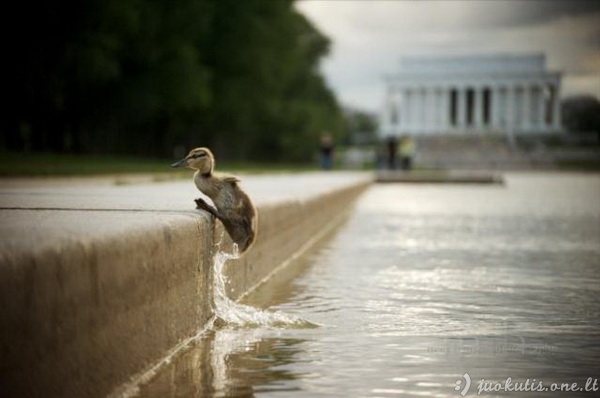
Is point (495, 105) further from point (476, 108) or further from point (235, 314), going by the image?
point (235, 314)

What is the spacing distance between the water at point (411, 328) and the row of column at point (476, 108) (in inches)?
4622

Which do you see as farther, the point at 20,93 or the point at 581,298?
the point at 20,93

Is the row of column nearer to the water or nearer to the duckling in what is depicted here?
the water

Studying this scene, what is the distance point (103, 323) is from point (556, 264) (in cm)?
640

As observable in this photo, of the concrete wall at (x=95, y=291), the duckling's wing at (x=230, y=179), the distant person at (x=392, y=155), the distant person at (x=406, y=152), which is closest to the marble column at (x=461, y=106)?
the distant person at (x=392, y=155)

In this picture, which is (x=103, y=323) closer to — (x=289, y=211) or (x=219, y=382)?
(x=219, y=382)

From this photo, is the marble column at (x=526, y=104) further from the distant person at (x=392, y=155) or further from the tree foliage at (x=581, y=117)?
the distant person at (x=392, y=155)

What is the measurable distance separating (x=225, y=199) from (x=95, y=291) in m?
2.21

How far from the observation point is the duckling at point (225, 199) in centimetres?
554

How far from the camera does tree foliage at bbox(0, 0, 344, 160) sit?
132 ft

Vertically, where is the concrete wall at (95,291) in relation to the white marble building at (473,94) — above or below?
below

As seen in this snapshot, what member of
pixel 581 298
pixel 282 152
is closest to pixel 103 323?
pixel 581 298

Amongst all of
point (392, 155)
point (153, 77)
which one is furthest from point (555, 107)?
point (153, 77)

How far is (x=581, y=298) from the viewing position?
714 cm
